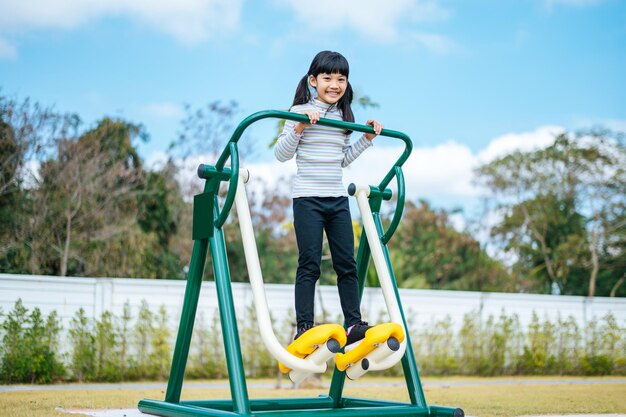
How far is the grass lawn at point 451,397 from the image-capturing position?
5.22 metres

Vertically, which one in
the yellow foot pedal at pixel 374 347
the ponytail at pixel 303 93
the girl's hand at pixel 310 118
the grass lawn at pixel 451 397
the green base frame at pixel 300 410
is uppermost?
the ponytail at pixel 303 93

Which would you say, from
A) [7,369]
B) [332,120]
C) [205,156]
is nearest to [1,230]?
[205,156]

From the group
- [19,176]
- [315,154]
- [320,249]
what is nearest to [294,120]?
[315,154]

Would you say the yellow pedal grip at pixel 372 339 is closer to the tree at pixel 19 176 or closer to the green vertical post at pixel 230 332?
the green vertical post at pixel 230 332

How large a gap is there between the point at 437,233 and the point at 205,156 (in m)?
7.58

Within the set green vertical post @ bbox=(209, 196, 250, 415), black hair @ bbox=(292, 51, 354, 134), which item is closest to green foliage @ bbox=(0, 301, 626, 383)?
green vertical post @ bbox=(209, 196, 250, 415)

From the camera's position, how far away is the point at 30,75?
48.8ft

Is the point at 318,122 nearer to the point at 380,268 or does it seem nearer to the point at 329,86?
the point at 329,86

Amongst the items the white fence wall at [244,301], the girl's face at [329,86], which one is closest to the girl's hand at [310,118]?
the girl's face at [329,86]

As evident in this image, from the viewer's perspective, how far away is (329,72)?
12.1 ft

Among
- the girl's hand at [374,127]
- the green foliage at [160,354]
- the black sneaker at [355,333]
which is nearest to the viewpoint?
the black sneaker at [355,333]

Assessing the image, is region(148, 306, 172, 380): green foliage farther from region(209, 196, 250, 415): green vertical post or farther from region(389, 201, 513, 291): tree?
region(389, 201, 513, 291): tree

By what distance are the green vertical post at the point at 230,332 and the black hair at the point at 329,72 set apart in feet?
2.64

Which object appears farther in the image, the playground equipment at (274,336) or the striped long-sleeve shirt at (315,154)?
the striped long-sleeve shirt at (315,154)
